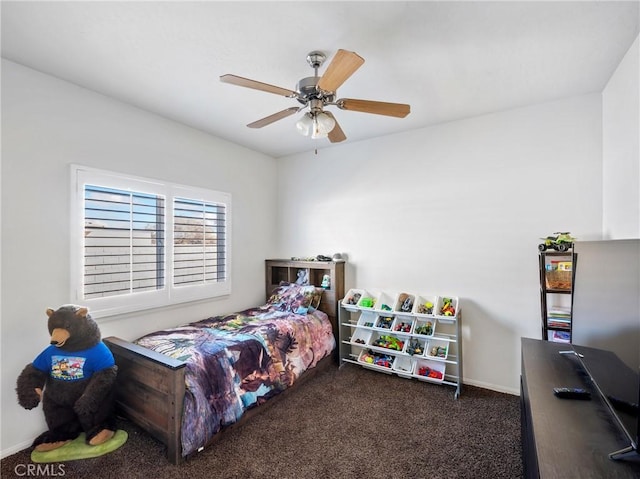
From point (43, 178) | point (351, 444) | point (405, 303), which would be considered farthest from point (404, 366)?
point (43, 178)

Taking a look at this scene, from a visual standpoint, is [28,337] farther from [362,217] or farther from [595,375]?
[595,375]

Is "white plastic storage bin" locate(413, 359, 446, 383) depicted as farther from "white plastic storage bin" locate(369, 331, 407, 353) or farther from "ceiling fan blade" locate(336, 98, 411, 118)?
"ceiling fan blade" locate(336, 98, 411, 118)

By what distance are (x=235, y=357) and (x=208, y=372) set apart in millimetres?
242

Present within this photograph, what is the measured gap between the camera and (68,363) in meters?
1.93

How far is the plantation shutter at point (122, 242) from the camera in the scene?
2.29m

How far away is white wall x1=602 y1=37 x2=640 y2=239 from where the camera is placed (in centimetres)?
175

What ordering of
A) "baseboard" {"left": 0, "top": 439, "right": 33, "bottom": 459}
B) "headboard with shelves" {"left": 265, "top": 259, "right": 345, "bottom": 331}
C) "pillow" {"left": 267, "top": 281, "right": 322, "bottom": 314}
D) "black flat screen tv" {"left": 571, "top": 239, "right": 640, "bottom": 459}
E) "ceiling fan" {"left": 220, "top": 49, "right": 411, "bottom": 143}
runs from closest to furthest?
"black flat screen tv" {"left": 571, "top": 239, "right": 640, "bottom": 459} < "ceiling fan" {"left": 220, "top": 49, "right": 411, "bottom": 143} < "baseboard" {"left": 0, "top": 439, "right": 33, "bottom": 459} < "pillow" {"left": 267, "top": 281, "right": 322, "bottom": 314} < "headboard with shelves" {"left": 265, "top": 259, "right": 345, "bottom": 331}

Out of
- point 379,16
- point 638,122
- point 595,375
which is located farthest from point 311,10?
point 595,375

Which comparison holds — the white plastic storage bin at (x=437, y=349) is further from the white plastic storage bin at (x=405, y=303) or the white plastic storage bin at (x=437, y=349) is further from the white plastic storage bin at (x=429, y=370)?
→ the white plastic storage bin at (x=405, y=303)

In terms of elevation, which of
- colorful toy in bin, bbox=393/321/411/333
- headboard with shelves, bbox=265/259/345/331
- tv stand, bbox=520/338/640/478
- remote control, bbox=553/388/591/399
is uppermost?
headboard with shelves, bbox=265/259/345/331

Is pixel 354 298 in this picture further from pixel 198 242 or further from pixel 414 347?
pixel 198 242

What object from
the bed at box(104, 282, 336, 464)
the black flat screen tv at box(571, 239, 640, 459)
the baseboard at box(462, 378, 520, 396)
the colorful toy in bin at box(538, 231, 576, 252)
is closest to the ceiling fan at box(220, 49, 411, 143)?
the black flat screen tv at box(571, 239, 640, 459)

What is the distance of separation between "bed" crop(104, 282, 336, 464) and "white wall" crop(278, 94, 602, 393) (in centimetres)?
116

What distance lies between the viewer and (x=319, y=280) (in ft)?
12.0
